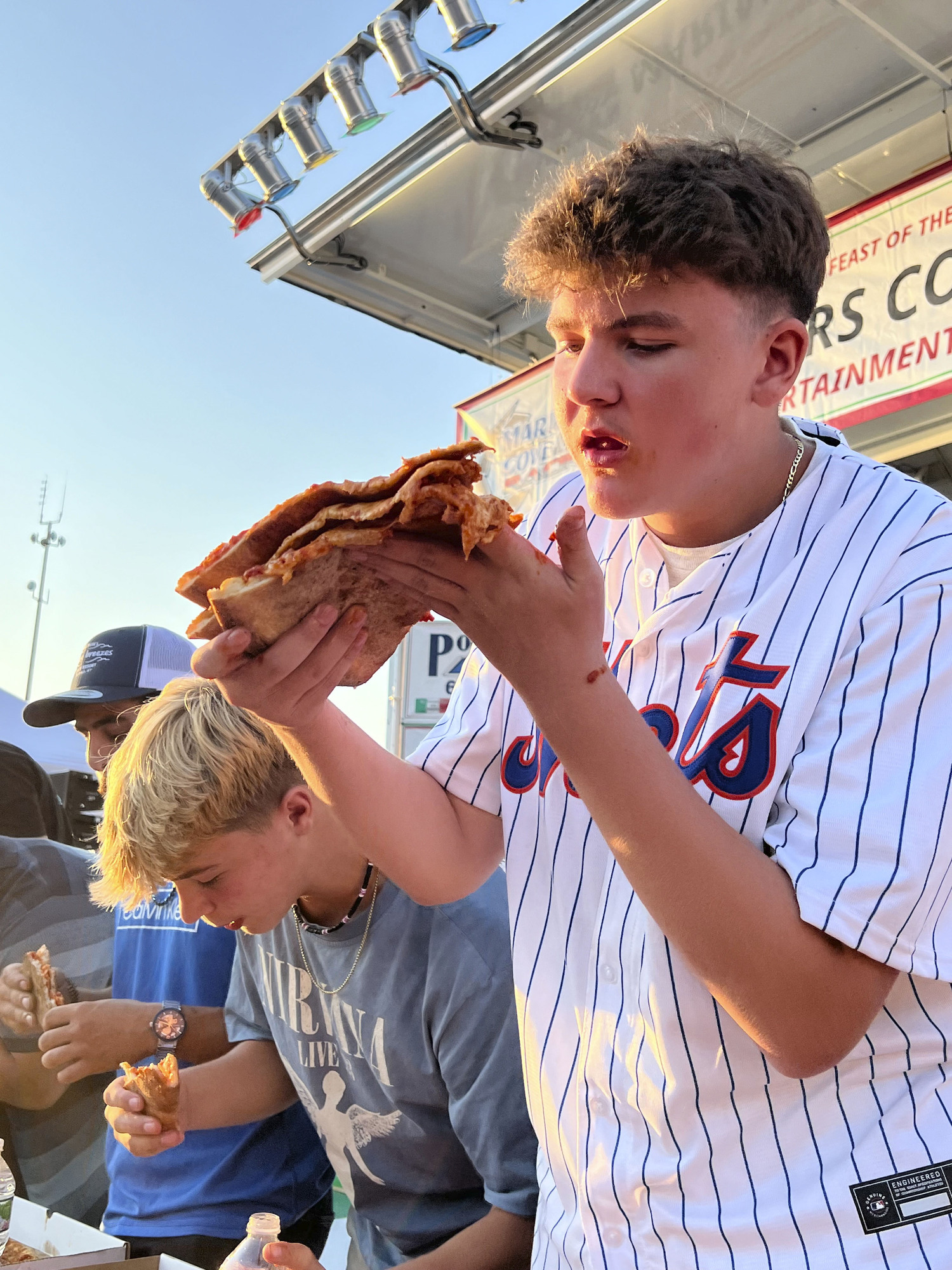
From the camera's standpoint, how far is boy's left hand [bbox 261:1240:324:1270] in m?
1.86

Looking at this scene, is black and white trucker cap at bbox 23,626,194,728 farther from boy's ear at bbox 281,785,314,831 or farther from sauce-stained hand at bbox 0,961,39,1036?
boy's ear at bbox 281,785,314,831

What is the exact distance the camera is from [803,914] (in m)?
1.09

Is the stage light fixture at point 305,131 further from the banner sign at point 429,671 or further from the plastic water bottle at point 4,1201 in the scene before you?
the plastic water bottle at point 4,1201

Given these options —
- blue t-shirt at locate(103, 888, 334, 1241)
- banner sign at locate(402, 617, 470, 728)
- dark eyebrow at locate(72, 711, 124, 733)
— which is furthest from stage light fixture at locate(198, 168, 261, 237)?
blue t-shirt at locate(103, 888, 334, 1241)

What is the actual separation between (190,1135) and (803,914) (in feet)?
7.48

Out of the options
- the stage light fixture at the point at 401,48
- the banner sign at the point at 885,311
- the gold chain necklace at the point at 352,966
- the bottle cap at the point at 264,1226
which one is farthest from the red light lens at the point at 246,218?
the bottle cap at the point at 264,1226

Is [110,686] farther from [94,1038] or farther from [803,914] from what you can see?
[803,914]

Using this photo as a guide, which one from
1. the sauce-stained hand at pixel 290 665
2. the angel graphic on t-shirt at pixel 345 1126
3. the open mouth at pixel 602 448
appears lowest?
the angel graphic on t-shirt at pixel 345 1126

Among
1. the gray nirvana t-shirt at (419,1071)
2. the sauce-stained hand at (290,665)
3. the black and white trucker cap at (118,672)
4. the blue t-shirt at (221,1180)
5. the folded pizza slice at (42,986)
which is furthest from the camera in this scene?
the black and white trucker cap at (118,672)

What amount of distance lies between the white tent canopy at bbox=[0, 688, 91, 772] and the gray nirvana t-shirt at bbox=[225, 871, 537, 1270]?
3.93 m

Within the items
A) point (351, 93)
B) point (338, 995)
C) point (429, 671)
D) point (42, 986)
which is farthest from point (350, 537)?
point (429, 671)

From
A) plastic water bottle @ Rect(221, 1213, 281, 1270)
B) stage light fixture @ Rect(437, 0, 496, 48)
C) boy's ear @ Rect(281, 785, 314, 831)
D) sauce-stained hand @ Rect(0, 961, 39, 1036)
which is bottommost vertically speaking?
plastic water bottle @ Rect(221, 1213, 281, 1270)

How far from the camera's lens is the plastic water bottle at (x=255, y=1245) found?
6.12ft

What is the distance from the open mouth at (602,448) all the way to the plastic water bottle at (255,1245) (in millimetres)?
1530
